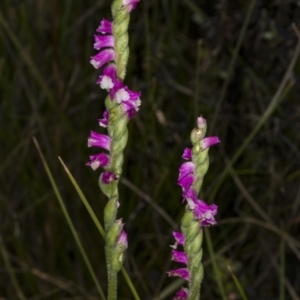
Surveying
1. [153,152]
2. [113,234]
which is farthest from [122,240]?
[153,152]

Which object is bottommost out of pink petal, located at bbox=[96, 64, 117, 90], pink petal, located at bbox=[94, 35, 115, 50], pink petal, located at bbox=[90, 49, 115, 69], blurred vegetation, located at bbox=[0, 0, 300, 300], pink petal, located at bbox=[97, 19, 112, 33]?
blurred vegetation, located at bbox=[0, 0, 300, 300]

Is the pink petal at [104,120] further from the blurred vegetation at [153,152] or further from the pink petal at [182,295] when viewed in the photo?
the blurred vegetation at [153,152]

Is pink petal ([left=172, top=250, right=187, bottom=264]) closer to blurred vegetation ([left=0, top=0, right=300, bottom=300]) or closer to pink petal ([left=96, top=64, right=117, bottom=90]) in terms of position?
pink petal ([left=96, top=64, right=117, bottom=90])

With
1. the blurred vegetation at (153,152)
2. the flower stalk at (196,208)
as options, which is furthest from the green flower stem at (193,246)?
the blurred vegetation at (153,152)

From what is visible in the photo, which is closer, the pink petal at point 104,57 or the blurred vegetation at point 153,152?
the pink petal at point 104,57

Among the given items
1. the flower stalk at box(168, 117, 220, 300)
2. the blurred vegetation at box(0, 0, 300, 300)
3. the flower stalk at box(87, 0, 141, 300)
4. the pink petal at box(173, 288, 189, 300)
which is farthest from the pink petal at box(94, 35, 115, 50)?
the blurred vegetation at box(0, 0, 300, 300)
